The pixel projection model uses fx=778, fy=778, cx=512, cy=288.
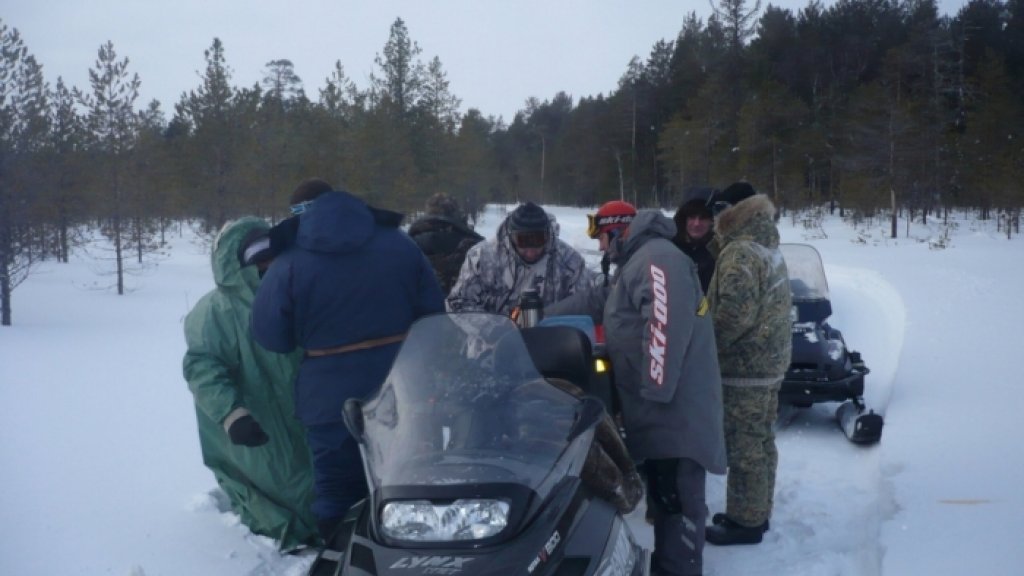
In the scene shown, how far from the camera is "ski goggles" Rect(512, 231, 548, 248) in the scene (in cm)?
512

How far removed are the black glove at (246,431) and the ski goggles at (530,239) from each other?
216 cm

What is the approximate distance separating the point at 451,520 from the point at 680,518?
199 centimetres

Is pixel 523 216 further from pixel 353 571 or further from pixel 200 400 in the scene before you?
pixel 353 571

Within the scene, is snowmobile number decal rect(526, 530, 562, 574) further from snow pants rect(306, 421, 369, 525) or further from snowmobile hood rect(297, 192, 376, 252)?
snowmobile hood rect(297, 192, 376, 252)

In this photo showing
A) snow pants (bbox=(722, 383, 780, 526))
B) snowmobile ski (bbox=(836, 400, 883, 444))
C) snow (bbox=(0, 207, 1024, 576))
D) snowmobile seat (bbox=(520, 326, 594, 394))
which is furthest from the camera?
snowmobile ski (bbox=(836, 400, 883, 444))

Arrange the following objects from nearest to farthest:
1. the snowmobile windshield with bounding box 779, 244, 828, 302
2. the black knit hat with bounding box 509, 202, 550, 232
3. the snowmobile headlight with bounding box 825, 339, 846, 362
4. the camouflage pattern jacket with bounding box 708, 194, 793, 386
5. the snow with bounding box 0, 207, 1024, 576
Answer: the snow with bounding box 0, 207, 1024, 576 → the camouflage pattern jacket with bounding box 708, 194, 793, 386 → the black knit hat with bounding box 509, 202, 550, 232 → the snowmobile headlight with bounding box 825, 339, 846, 362 → the snowmobile windshield with bounding box 779, 244, 828, 302

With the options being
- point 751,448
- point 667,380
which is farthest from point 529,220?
point 751,448

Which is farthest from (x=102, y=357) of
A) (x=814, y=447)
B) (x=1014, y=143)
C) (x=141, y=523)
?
(x=1014, y=143)

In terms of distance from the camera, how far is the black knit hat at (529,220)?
5.02m

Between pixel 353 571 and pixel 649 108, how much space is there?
60256 mm

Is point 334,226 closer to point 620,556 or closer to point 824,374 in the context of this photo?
point 620,556

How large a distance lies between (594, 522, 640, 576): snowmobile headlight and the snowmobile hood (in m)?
1.73

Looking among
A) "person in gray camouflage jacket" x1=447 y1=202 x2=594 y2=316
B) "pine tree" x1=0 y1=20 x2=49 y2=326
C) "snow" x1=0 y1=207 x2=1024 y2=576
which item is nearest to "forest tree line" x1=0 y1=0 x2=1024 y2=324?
"pine tree" x1=0 y1=20 x2=49 y2=326

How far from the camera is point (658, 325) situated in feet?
11.9
